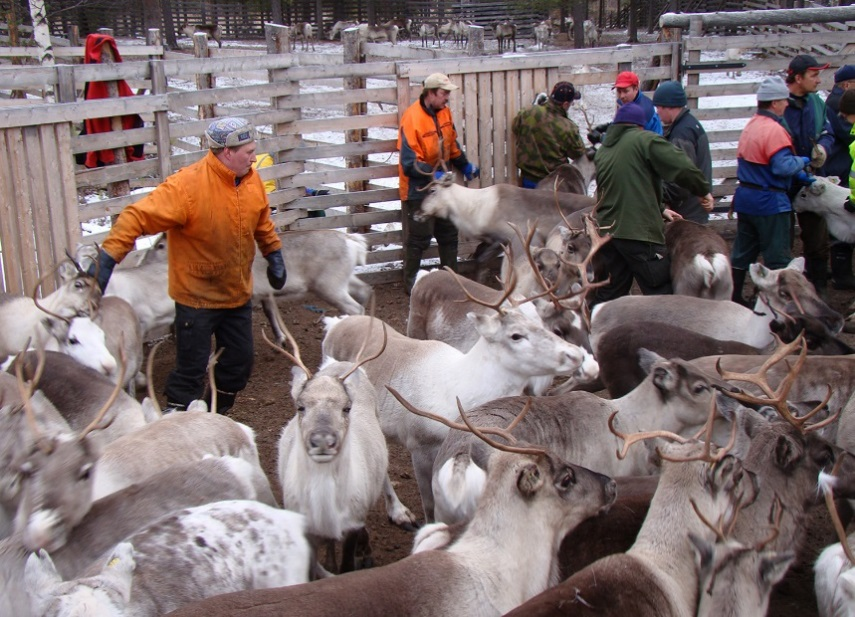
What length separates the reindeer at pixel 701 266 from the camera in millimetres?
7227

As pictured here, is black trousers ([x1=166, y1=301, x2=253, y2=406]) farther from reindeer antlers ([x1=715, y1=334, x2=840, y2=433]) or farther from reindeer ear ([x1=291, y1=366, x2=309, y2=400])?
reindeer antlers ([x1=715, y1=334, x2=840, y2=433])

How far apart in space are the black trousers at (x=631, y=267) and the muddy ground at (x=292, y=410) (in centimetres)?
155

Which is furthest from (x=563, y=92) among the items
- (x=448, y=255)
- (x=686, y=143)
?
(x=448, y=255)

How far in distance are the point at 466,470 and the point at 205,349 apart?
2.28 m

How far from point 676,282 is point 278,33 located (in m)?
6.23

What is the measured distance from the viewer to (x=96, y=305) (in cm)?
632

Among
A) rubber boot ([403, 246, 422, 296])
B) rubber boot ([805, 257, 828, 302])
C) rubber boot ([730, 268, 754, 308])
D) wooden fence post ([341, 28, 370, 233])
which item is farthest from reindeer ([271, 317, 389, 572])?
wooden fence post ([341, 28, 370, 233])

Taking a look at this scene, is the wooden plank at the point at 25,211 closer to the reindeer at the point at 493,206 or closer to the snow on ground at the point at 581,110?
the reindeer at the point at 493,206

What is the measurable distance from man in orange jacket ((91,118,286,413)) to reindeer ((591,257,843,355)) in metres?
2.26

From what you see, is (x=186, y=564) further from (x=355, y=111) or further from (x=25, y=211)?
(x=355, y=111)

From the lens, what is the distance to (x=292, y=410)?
6723 mm

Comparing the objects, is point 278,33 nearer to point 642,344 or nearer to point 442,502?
point 642,344

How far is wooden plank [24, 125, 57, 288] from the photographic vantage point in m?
6.98

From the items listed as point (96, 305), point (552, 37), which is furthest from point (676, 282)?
point (552, 37)
